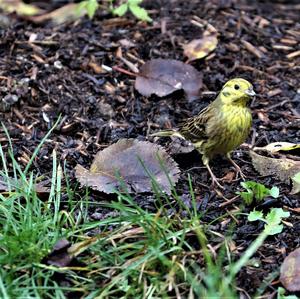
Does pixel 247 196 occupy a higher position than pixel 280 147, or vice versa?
Answer: pixel 247 196

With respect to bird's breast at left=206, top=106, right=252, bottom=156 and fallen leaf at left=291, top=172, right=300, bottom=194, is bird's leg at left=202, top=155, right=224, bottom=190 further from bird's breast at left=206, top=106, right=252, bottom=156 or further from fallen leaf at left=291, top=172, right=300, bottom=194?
fallen leaf at left=291, top=172, right=300, bottom=194

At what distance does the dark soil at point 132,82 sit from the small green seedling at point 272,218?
11 cm

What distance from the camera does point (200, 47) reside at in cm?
685

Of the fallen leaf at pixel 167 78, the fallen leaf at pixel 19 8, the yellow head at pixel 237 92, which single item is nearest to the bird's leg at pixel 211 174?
the yellow head at pixel 237 92

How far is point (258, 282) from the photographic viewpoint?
4344 mm

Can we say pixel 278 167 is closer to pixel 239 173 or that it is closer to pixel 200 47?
pixel 239 173

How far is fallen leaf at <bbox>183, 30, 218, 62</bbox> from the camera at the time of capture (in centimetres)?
677

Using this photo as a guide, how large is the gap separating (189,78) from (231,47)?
2.41ft

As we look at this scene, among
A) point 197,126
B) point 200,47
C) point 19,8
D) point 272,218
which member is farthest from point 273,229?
point 19,8

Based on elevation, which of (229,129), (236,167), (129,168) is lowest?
(236,167)

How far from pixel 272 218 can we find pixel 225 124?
959 millimetres

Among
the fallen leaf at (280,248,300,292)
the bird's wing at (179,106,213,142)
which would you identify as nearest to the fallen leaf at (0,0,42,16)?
the bird's wing at (179,106,213,142)

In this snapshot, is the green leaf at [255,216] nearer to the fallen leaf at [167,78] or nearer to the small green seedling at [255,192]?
the small green seedling at [255,192]

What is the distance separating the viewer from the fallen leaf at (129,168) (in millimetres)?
5086
